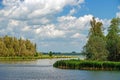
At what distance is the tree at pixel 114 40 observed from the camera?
109938mm

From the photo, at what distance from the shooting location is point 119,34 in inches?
4606

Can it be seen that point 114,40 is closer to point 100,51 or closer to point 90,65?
point 100,51

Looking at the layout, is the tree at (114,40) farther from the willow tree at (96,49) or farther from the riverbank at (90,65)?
the riverbank at (90,65)

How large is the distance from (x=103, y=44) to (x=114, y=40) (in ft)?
34.3

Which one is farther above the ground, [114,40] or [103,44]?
[114,40]

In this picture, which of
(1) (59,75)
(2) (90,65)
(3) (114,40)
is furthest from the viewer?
(3) (114,40)

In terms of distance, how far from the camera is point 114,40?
369 feet

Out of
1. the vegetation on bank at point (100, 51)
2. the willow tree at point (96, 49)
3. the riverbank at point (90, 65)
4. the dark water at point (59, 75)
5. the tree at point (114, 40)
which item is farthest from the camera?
the tree at point (114, 40)

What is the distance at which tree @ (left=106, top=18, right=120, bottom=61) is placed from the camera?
10994 centimetres

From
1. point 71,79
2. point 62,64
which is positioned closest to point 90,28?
point 62,64

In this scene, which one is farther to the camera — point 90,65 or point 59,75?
point 90,65

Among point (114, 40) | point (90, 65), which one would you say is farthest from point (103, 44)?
point (90, 65)

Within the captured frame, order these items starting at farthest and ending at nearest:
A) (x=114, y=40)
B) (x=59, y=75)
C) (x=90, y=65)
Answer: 1. (x=114, y=40)
2. (x=90, y=65)
3. (x=59, y=75)

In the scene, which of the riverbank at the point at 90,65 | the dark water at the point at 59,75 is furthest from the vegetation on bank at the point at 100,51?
the dark water at the point at 59,75
